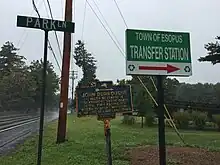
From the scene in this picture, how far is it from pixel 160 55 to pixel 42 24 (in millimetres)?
2635

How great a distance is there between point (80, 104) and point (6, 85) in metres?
76.8

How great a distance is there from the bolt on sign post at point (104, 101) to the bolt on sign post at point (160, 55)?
1145mm

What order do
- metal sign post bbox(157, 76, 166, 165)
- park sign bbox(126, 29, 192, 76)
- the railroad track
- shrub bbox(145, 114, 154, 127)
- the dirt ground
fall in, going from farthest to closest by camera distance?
shrub bbox(145, 114, 154, 127) < the railroad track < the dirt ground < metal sign post bbox(157, 76, 166, 165) < park sign bbox(126, 29, 192, 76)

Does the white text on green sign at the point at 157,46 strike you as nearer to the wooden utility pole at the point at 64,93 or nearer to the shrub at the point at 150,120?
the wooden utility pole at the point at 64,93

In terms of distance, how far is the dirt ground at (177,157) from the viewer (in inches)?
429

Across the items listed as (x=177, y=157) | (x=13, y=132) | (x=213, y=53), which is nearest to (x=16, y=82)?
(x=13, y=132)

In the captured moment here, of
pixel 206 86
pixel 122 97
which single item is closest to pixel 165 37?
pixel 122 97

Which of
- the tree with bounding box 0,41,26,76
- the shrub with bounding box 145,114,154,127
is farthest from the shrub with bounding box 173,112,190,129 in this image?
the tree with bounding box 0,41,26,76

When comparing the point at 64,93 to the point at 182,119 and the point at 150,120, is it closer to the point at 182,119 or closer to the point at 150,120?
the point at 182,119

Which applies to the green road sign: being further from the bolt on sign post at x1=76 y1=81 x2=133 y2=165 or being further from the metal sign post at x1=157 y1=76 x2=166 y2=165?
the metal sign post at x1=157 y1=76 x2=166 y2=165

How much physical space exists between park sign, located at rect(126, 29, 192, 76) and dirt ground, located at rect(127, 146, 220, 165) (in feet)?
16.6

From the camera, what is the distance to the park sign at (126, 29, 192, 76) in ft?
19.6

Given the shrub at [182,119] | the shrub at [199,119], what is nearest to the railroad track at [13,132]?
the shrub at [182,119]

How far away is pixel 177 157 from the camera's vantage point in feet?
38.7
